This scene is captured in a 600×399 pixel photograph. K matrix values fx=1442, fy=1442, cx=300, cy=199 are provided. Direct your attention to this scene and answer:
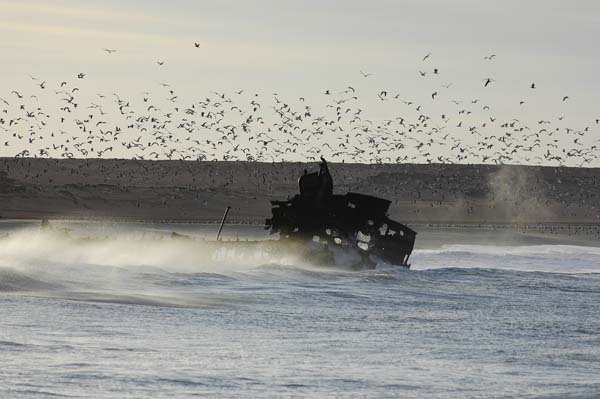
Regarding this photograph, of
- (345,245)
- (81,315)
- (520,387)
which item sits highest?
(345,245)

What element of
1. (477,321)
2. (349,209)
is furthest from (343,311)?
(349,209)

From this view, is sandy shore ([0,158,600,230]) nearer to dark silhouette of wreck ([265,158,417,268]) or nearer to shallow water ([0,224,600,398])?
dark silhouette of wreck ([265,158,417,268])

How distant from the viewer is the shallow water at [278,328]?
92.0 ft

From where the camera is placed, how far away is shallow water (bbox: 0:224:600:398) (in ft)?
92.0

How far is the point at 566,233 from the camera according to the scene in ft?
397

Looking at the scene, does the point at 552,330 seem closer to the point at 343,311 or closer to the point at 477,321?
the point at 477,321

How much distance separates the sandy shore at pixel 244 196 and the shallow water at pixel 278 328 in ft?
191

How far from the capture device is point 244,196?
14900cm

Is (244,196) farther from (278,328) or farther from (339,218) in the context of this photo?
(278,328)

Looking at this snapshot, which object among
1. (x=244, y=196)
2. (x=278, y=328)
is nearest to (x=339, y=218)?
(x=278, y=328)

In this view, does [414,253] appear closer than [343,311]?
No

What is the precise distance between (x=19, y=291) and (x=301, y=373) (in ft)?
54.6

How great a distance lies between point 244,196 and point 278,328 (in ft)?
368

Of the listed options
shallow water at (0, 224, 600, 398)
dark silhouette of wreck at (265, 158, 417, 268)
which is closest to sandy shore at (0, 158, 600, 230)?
dark silhouette of wreck at (265, 158, 417, 268)
